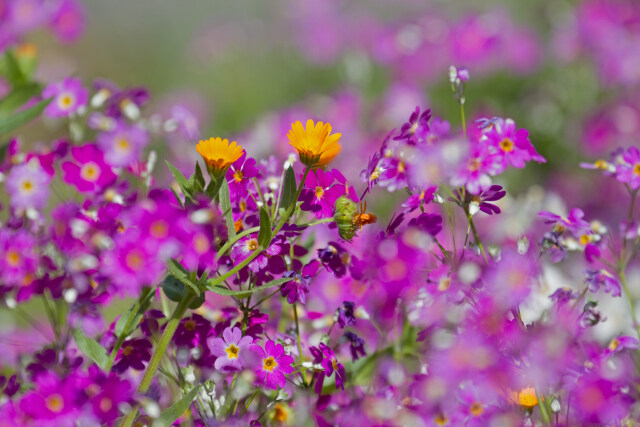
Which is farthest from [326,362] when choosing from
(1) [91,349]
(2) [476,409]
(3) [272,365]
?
(1) [91,349]

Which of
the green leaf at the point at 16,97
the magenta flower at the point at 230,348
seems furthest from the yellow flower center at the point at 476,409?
the green leaf at the point at 16,97

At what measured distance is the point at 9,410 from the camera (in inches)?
31.9

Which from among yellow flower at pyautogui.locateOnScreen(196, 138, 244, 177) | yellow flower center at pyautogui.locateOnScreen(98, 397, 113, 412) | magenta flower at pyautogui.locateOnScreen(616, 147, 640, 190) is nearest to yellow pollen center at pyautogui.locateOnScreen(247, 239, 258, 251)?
yellow flower at pyautogui.locateOnScreen(196, 138, 244, 177)

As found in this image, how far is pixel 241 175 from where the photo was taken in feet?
2.93

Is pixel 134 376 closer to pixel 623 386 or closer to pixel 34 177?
pixel 34 177

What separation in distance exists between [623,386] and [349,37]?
2.58 meters

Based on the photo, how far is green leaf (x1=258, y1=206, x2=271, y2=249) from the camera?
2.54 ft

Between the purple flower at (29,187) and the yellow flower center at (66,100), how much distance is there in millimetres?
188

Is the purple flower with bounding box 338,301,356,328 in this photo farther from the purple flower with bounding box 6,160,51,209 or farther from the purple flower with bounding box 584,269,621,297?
the purple flower with bounding box 6,160,51,209

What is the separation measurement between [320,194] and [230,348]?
210 millimetres

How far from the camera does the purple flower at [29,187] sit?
1017 mm

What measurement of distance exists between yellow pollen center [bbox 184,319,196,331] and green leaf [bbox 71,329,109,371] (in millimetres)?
101

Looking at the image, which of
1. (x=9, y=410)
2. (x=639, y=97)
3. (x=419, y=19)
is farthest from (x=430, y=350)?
(x=419, y=19)

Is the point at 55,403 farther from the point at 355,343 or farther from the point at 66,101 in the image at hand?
the point at 66,101
